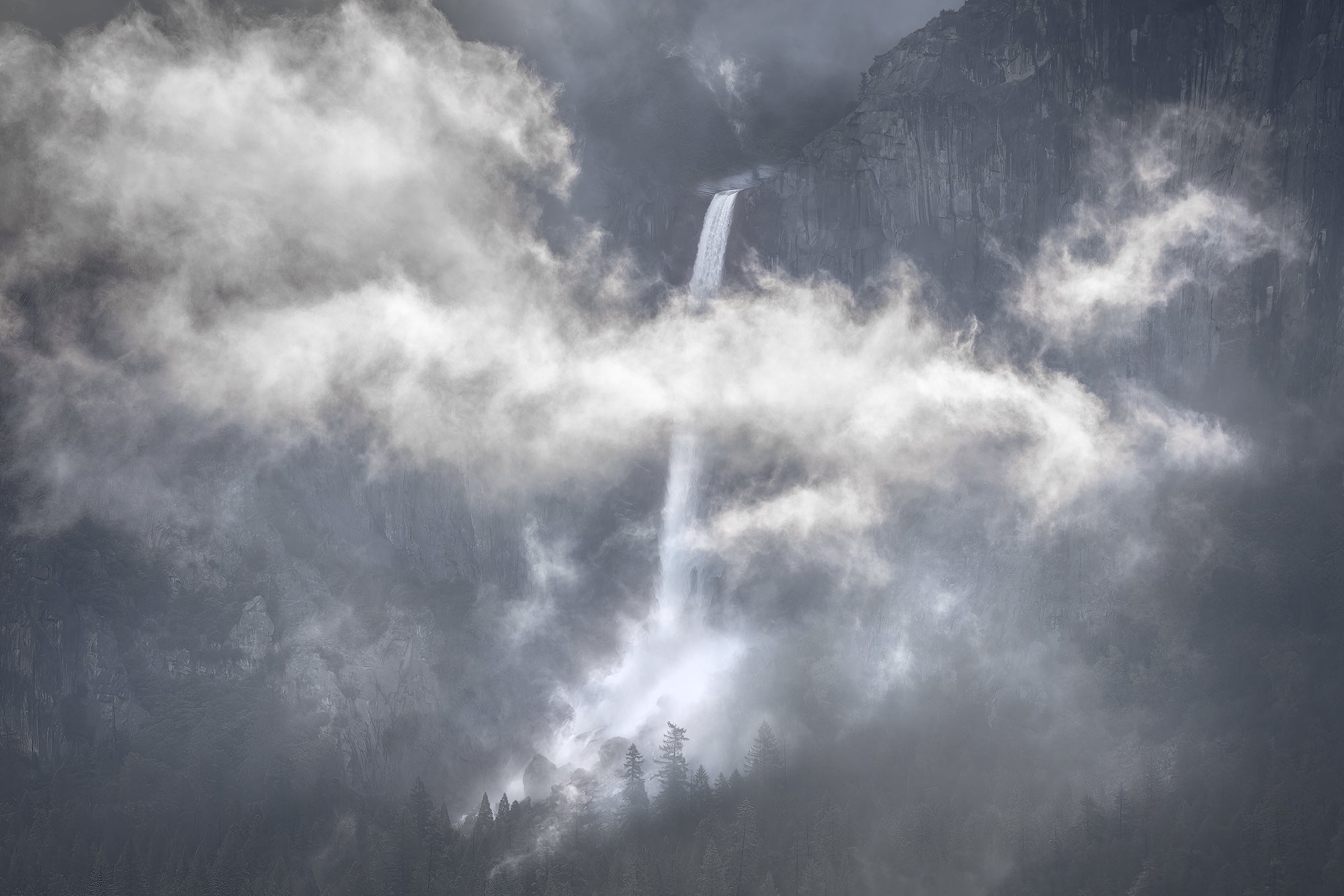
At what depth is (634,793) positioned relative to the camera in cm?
15462

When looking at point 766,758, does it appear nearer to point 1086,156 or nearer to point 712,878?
point 712,878

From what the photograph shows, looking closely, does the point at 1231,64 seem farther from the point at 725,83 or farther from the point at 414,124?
the point at 414,124

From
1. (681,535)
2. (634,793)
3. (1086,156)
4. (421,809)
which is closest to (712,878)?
(634,793)

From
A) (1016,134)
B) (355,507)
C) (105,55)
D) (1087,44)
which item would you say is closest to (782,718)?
(355,507)

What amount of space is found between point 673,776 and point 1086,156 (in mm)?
81835

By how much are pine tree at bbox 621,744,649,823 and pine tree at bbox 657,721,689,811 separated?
6.16 ft

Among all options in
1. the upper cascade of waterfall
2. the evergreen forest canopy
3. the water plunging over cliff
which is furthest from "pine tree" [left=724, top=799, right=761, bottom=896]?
the upper cascade of waterfall

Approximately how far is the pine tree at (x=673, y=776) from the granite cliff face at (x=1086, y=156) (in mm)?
59480

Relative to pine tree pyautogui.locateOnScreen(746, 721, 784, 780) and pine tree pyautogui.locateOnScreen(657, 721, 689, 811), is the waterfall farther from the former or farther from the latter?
pine tree pyautogui.locateOnScreen(746, 721, 784, 780)

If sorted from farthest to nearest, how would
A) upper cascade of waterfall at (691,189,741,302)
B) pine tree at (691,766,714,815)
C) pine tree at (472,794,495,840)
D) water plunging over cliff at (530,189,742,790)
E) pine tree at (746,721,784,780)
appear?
upper cascade of waterfall at (691,189,741,302) < water plunging over cliff at (530,189,742,790) < pine tree at (746,721,784,780) < pine tree at (472,794,495,840) < pine tree at (691,766,714,815)

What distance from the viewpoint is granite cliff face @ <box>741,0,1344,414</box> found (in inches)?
5950

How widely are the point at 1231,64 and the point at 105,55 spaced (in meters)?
137

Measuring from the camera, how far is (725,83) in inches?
7825

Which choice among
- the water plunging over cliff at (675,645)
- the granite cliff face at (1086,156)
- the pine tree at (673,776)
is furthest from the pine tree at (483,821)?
the granite cliff face at (1086,156)
